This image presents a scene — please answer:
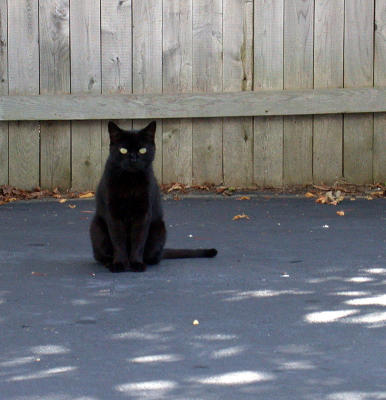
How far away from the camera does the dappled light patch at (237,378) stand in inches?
123

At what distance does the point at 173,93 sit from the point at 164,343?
5.04 m

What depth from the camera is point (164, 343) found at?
12.0ft

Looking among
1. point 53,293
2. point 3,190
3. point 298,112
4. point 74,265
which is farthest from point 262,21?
point 53,293

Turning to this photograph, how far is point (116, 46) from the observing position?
850 cm

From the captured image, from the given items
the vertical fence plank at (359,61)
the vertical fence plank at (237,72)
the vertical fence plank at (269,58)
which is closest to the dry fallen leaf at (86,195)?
the vertical fence plank at (237,72)

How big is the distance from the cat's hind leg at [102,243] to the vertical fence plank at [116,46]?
319 cm

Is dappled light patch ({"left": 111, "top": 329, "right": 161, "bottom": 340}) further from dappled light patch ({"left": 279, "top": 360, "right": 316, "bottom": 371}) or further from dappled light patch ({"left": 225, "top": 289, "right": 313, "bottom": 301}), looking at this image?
dappled light patch ({"left": 225, "top": 289, "right": 313, "bottom": 301})

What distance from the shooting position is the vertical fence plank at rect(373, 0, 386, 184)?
27.5 ft

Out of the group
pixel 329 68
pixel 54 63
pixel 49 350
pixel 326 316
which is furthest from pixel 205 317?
pixel 54 63

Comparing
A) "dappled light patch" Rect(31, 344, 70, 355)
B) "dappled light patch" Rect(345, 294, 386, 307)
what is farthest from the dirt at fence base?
"dappled light patch" Rect(31, 344, 70, 355)

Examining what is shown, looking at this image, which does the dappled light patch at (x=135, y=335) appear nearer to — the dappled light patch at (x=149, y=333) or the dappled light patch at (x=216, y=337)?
the dappled light patch at (x=149, y=333)

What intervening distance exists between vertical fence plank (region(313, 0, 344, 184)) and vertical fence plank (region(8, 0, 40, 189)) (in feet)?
8.87

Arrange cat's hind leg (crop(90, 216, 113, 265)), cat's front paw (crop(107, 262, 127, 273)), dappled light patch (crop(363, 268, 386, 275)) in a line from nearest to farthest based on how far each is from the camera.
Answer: dappled light patch (crop(363, 268, 386, 275)) → cat's front paw (crop(107, 262, 127, 273)) → cat's hind leg (crop(90, 216, 113, 265))

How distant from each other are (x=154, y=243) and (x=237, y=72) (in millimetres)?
→ 3493
